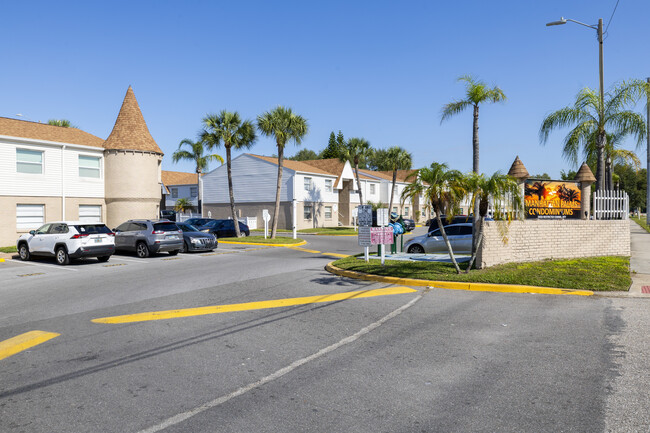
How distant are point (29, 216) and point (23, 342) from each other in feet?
65.4

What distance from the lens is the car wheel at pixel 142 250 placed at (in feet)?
64.7

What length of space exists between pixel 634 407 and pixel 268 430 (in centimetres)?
339

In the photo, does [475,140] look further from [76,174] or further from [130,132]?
[76,174]

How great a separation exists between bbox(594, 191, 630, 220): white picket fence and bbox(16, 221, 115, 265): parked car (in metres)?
17.6

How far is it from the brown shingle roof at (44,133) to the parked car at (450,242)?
1902 cm

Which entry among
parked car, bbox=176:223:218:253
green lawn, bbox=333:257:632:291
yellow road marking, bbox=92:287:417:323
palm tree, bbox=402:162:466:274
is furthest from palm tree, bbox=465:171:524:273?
parked car, bbox=176:223:218:253

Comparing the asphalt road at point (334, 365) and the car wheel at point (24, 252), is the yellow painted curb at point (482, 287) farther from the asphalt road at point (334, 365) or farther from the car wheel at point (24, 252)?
the car wheel at point (24, 252)

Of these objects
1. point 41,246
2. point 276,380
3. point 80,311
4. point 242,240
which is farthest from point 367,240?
point 242,240

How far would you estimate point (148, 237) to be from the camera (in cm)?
1958

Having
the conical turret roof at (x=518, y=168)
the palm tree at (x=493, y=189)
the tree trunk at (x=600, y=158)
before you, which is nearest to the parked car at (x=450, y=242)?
the tree trunk at (x=600, y=158)

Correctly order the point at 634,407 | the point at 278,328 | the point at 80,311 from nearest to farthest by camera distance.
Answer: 1. the point at 634,407
2. the point at 278,328
3. the point at 80,311

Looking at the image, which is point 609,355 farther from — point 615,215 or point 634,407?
point 615,215

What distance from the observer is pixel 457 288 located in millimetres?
11070

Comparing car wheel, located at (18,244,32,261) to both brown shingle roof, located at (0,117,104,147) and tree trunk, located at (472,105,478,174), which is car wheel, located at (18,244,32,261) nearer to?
brown shingle roof, located at (0,117,104,147)
